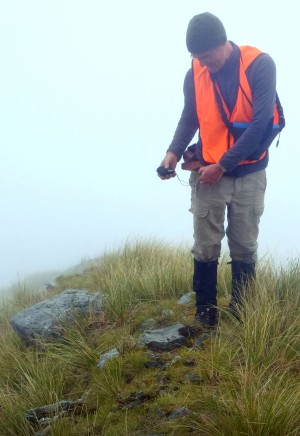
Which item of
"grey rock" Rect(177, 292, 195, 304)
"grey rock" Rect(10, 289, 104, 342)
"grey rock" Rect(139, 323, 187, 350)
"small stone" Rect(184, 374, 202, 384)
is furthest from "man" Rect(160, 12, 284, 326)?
"grey rock" Rect(10, 289, 104, 342)

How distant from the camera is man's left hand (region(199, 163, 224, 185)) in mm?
4270

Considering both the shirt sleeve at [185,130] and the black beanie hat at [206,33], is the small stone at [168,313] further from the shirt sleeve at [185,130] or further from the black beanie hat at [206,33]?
the black beanie hat at [206,33]

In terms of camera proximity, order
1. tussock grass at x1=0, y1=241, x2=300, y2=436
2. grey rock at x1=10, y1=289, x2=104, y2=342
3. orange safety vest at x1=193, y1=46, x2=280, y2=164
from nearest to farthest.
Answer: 1. tussock grass at x1=0, y1=241, x2=300, y2=436
2. orange safety vest at x1=193, y1=46, x2=280, y2=164
3. grey rock at x1=10, y1=289, x2=104, y2=342

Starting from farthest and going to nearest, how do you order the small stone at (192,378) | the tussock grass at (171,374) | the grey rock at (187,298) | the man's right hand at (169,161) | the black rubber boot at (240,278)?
the grey rock at (187,298)
the man's right hand at (169,161)
the black rubber boot at (240,278)
the small stone at (192,378)
the tussock grass at (171,374)

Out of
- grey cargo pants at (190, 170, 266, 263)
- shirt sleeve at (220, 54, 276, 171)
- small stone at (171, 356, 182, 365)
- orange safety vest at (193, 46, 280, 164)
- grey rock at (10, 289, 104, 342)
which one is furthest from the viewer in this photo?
grey rock at (10, 289, 104, 342)

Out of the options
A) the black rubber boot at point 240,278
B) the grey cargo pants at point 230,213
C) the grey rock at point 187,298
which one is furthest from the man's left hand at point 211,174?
the grey rock at point 187,298

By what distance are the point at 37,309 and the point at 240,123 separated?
8.58 ft

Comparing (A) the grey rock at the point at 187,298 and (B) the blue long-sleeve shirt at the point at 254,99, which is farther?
(A) the grey rock at the point at 187,298

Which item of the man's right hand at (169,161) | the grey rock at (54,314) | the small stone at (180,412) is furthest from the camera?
the grey rock at (54,314)

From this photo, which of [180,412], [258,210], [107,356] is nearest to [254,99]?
[258,210]

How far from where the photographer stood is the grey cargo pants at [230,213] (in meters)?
4.45

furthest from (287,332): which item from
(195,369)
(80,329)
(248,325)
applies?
(80,329)

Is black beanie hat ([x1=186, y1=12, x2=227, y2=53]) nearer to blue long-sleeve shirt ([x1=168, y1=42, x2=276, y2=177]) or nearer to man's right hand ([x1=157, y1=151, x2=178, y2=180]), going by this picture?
blue long-sleeve shirt ([x1=168, y1=42, x2=276, y2=177])

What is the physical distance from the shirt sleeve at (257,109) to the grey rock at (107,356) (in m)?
1.57
